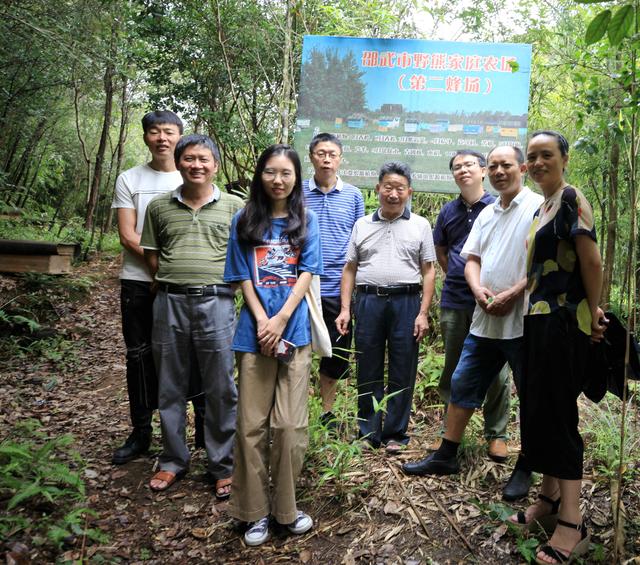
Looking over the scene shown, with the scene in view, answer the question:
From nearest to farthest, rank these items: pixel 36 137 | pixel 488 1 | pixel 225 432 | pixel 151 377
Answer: pixel 225 432 < pixel 151 377 < pixel 488 1 < pixel 36 137

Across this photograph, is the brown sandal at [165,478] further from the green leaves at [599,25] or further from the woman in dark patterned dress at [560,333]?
the green leaves at [599,25]

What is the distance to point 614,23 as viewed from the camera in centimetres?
132

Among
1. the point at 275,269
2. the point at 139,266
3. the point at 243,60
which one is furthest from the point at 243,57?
the point at 275,269

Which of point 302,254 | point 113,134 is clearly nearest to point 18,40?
point 302,254

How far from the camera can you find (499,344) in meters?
2.83

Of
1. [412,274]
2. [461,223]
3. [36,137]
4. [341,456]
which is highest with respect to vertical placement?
[36,137]

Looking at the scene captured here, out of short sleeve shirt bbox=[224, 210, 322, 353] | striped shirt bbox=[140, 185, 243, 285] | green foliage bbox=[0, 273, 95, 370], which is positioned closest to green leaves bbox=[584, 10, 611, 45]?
short sleeve shirt bbox=[224, 210, 322, 353]

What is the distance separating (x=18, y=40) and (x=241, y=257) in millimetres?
7649

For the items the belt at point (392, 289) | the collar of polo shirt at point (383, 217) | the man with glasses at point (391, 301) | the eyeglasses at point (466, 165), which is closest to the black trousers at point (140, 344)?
the man with glasses at point (391, 301)

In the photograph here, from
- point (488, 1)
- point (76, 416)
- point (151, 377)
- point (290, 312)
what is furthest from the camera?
point (488, 1)

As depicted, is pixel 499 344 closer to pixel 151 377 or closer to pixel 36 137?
pixel 151 377

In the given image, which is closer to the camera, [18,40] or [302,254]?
[302,254]

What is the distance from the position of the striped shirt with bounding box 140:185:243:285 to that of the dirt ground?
4.07ft

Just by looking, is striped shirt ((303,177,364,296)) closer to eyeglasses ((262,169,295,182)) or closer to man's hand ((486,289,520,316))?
eyeglasses ((262,169,295,182))
